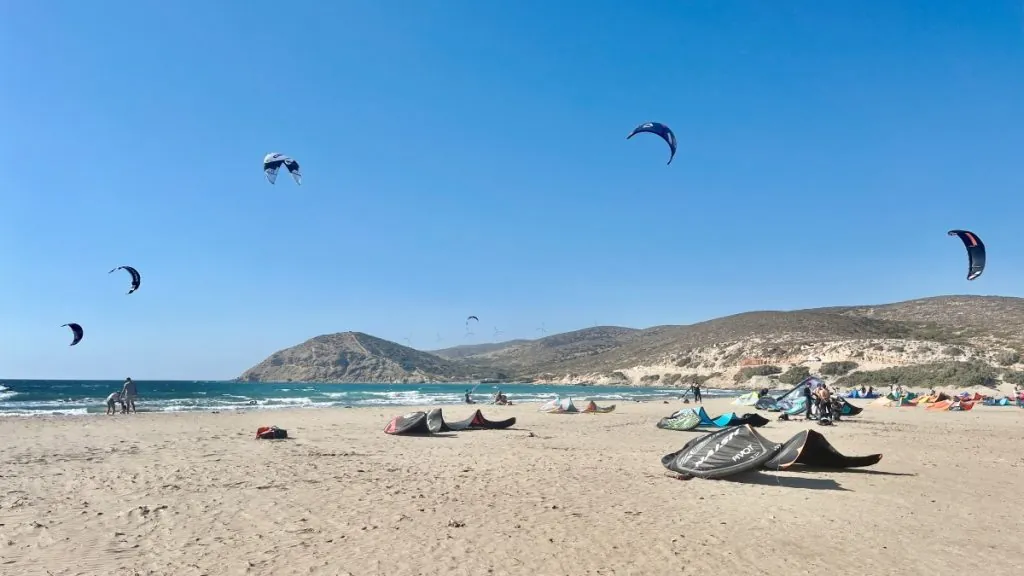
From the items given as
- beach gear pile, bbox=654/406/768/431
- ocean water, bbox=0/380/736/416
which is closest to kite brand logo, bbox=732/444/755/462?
beach gear pile, bbox=654/406/768/431

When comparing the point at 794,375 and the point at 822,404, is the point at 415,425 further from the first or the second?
the point at 794,375

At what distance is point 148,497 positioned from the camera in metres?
7.47

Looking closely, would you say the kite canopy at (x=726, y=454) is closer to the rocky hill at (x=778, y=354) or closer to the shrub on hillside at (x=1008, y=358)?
the rocky hill at (x=778, y=354)

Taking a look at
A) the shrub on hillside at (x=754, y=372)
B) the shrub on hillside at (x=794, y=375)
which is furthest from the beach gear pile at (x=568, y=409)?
the shrub on hillside at (x=754, y=372)

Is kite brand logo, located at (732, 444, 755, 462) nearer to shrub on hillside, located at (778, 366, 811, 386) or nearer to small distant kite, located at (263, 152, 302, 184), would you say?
small distant kite, located at (263, 152, 302, 184)

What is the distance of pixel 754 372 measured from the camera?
69625mm

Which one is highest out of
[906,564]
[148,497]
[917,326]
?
[917,326]

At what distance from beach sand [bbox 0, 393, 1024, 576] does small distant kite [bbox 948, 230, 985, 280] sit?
9.43 meters

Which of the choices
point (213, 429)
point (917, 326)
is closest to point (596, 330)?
point (917, 326)

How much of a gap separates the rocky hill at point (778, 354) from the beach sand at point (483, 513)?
4589cm

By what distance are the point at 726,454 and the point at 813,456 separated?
5.51 feet

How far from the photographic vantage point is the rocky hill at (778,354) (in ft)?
187

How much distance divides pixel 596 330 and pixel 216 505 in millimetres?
180544

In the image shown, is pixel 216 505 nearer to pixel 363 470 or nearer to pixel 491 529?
pixel 363 470
